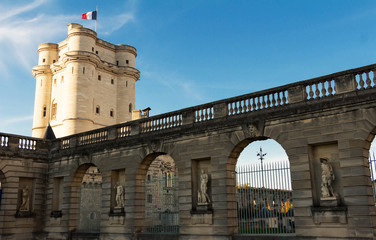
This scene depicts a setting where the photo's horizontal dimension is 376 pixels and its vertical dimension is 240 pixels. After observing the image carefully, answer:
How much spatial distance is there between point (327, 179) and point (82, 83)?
116ft

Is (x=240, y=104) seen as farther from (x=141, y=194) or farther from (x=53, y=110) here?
(x=53, y=110)

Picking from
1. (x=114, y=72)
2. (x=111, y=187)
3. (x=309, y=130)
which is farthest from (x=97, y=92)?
(x=309, y=130)

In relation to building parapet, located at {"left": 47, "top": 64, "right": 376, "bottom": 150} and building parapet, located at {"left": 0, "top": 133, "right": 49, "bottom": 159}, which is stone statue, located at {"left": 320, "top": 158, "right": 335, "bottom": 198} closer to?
building parapet, located at {"left": 47, "top": 64, "right": 376, "bottom": 150}

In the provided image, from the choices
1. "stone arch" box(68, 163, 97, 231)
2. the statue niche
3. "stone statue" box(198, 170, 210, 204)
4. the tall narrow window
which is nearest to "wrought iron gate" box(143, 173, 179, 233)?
"stone statue" box(198, 170, 210, 204)

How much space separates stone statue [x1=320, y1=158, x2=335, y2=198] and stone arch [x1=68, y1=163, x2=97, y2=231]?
43.3ft

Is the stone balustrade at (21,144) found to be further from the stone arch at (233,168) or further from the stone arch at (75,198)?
the stone arch at (233,168)

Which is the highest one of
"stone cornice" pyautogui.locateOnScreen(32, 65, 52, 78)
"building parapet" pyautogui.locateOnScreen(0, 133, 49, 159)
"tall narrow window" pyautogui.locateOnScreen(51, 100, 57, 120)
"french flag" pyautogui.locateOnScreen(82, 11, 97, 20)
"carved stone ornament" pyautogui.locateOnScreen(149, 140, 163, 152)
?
"french flag" pyautogui.locateOnScreen(82, 11, 97, 20)

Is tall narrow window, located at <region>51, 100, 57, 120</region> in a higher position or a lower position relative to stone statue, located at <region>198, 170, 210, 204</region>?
higher

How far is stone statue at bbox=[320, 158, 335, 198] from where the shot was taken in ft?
44.0

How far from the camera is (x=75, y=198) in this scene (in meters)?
22.7

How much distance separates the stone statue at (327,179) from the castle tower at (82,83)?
33574mm

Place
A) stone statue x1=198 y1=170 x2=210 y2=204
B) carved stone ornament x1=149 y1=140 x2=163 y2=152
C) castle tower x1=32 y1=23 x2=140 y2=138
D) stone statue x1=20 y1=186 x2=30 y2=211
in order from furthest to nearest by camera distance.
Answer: castle tower x1=32 y1=23 x2=140 y2=138
stone statue x1=20 y1=186 x2=30 y2=211
carved stone ornament x1=149 y1=140 x2=163 y2=152
stone statue x1=198 y1=170 x2=210 y2=204

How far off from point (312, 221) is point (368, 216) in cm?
188

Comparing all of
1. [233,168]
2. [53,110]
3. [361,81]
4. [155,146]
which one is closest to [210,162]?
[233,168]
